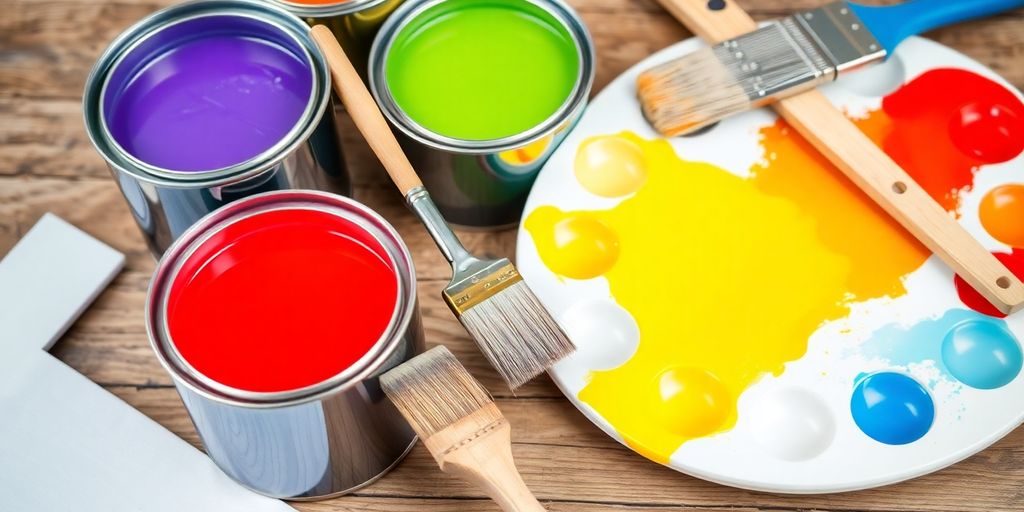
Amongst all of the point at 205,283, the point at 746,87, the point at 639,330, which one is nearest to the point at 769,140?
the point at 746,87

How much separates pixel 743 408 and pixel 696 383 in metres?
0.07

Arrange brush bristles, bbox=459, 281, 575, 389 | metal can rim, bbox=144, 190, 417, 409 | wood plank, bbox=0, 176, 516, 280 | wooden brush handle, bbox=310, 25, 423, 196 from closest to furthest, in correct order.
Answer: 1. metal can rim, bbox=144, 190, 417, 409
2. brush bristles, bbox=459, 281, 575, 389
3. wooden brush handle, bbox=310, 25, 423, 196
4. wood plank, bbox=0, 176, 516, 280

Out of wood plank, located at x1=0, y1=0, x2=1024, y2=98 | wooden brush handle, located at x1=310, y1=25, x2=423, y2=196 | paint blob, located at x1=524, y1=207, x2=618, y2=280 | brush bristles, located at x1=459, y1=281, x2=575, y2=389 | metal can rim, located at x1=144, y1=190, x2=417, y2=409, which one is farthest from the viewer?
wood plank, located at x1=0, y1=0, x2=1024, y2=98

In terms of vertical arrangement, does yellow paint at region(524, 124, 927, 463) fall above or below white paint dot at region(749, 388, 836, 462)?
above

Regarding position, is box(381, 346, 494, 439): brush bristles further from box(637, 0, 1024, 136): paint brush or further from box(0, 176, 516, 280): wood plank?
box(637, 0, 1024, 136): paint brush

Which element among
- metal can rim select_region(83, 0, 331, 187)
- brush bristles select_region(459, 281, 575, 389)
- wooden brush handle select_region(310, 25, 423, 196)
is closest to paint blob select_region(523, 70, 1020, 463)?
brush bristles select_region(459, 281, 575, 389)

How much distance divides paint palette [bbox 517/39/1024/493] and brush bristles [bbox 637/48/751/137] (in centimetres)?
4

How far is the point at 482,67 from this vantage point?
1.55 m

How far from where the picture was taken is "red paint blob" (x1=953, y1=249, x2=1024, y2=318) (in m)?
1.38

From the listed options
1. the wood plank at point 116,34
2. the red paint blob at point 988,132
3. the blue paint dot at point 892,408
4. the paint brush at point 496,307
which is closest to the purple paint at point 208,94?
the paint brush at point 496,307

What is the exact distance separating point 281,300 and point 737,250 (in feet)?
2.08

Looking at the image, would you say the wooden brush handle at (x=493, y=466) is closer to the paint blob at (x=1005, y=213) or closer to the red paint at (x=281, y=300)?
the red paint at (x=281, y=300)

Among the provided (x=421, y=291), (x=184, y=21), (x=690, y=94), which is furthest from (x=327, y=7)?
(x=690, y=94)

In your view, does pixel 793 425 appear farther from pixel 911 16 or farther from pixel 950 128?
pixel 911 16
